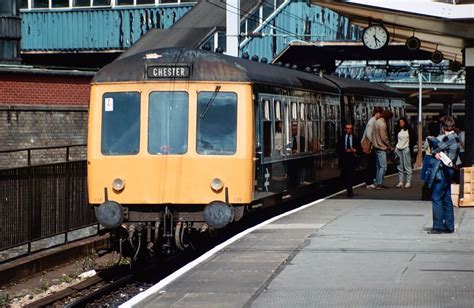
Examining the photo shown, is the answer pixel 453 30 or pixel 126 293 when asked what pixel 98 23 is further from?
pixel 126 293

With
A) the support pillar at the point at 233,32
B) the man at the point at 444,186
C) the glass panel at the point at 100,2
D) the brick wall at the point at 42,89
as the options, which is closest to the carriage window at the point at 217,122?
the man at the point at 444,186

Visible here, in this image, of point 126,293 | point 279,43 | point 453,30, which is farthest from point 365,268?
point 279,43

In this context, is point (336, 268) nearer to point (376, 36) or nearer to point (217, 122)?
point (217, 122)

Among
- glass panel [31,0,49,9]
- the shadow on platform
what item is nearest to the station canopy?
→ the shadow on platform

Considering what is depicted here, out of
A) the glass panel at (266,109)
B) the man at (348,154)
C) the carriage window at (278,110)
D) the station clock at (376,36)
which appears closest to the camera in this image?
the glass panel at (266,109)

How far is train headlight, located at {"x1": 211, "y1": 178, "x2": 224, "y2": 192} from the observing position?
48.8ft

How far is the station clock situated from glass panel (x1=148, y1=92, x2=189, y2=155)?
987 centimetres

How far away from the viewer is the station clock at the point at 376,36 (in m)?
24.1

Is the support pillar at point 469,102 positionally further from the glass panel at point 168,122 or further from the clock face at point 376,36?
the glass panel at point 168,122

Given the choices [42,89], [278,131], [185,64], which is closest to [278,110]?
[278,131]

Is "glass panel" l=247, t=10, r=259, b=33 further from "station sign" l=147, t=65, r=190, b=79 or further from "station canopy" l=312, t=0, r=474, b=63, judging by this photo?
"station sign" l=147, t=65, r=190, b=79

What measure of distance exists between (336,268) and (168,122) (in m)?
4.15

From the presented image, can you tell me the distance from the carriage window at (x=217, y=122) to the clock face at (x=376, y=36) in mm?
9598

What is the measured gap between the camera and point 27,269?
15.7 m
